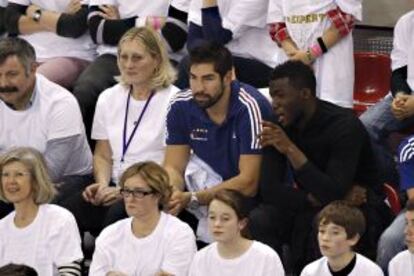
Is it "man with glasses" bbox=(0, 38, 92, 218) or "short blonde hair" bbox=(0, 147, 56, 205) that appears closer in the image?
"short blonde hair" bbox=(0, 147, 56, 205)

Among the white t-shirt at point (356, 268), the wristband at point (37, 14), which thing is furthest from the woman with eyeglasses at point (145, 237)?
the wristband at point (37, 14)

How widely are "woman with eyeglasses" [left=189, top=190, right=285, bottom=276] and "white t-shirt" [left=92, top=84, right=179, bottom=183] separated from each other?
0.97 meters

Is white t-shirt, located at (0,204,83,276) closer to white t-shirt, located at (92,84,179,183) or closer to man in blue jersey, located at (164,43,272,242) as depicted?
man in blue jersey, located at (164,43,272,242)

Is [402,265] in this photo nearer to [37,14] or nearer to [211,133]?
[211,133]

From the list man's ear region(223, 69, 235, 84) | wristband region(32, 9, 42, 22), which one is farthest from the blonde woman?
wristband region(32, 9, 42, 22)

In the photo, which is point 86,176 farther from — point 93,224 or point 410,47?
point 410,47

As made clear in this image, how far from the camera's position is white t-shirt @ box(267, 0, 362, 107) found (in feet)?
20.1

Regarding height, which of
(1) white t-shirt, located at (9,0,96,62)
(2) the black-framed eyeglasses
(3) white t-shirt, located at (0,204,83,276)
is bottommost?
(3) white t-shirt, located at (0,204,83,276)

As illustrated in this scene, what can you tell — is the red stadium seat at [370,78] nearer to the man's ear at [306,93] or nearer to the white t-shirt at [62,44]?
the man's ear at [306,93]

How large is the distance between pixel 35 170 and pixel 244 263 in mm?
1102

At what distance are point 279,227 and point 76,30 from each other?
7.16 ft

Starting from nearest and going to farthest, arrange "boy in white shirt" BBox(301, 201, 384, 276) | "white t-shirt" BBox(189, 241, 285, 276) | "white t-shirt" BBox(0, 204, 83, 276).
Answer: "boy in white shirt" BBox(301, 201, 384, 276)
"white t-shirt" BBox(189, 241, 285, 276)
"white t-shirt" BBox(0, 204, 83, 276)

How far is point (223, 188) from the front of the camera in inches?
213

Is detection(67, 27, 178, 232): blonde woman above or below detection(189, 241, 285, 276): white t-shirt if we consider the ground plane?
above
